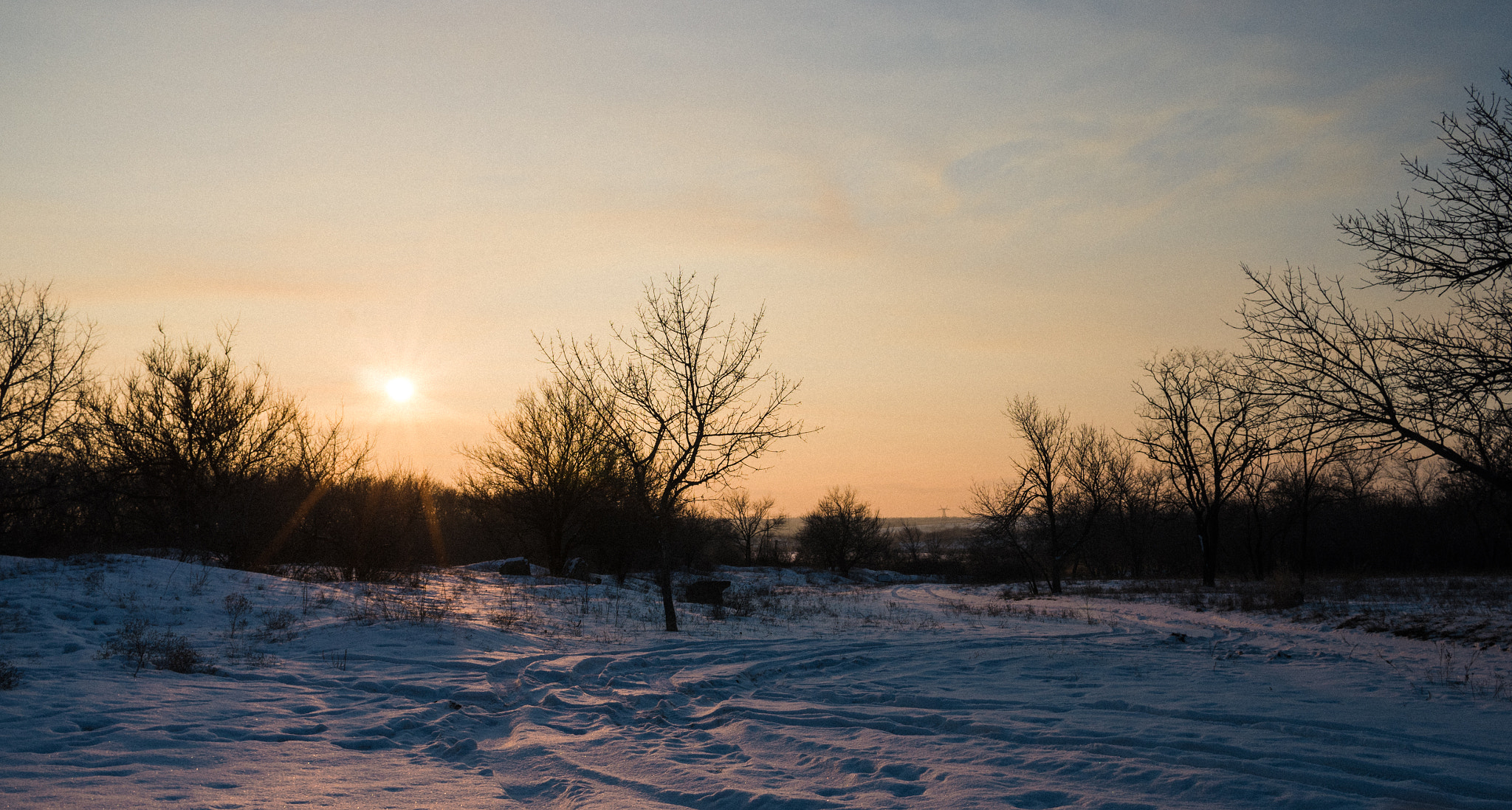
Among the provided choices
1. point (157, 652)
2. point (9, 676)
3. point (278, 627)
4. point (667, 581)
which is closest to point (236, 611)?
point (278, 627)

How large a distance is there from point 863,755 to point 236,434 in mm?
25199

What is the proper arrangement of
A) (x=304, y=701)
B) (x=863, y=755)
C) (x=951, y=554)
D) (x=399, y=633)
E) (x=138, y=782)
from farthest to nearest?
(x=951, y=554) < (x=399, y=633) < (x=304, y=701) < (x=863, y=755) < (x=138, y=782)

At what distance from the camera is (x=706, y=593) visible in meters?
20.8

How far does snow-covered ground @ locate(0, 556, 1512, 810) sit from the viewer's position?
4672mm

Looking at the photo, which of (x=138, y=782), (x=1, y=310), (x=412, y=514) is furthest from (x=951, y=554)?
(x=138, y=782)

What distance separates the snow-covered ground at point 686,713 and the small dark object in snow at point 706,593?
7644mm

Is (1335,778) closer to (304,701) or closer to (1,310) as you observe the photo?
(304,701)

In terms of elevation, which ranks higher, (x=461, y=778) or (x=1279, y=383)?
(x=1279, y=383)

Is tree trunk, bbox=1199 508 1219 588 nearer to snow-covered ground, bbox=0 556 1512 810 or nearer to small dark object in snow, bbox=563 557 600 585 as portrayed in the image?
snow-covered ground, bbox=0 556 1512 810

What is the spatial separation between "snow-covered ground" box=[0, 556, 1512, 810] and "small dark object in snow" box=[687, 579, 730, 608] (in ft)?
25.1

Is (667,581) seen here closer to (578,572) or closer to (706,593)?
Result: (706,593)

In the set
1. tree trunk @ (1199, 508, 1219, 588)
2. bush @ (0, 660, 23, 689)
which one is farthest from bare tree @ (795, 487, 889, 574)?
bush @ (0, 660, 23, 689)

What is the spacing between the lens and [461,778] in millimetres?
5129

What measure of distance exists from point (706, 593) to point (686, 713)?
1371cm
